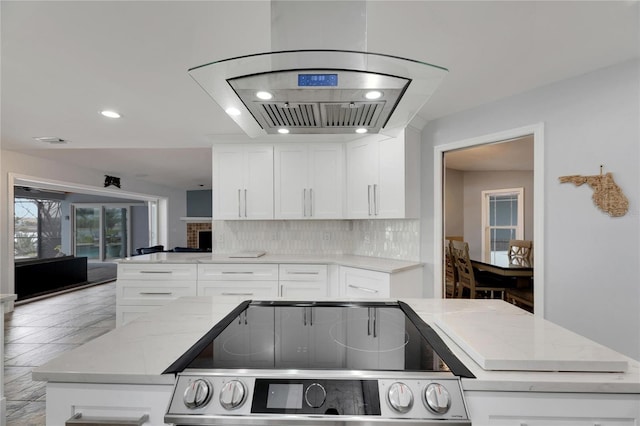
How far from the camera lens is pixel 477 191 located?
620 cm

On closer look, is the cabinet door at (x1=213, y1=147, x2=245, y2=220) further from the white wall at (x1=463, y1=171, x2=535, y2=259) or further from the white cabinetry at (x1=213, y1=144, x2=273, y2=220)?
the white wall at (x1=463, y1=171, x2=535, y2=259)

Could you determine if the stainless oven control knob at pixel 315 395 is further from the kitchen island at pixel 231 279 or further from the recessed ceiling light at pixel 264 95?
the kitchen island at pixel 231 279

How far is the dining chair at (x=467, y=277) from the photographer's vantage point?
373cm

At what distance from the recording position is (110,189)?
21.9 feet

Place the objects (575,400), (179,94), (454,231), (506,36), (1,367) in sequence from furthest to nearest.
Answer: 1. (454,231)
2. (179,94)
3. (1,367)
4. (506,36)
5. (575,400)

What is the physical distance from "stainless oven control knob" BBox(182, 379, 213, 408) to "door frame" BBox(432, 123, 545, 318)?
241 centimetres

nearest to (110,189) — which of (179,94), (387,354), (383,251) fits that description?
(179,94)

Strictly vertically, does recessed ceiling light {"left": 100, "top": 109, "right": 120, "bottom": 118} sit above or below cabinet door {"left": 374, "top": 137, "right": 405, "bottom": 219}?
above

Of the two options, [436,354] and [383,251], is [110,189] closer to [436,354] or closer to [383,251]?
[383,251]

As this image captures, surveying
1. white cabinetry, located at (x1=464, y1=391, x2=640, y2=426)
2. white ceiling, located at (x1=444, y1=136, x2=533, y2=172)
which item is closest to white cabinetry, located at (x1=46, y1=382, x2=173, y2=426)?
white cabinetry, located at (x1=464, y1=391, x2=640, y2=426)

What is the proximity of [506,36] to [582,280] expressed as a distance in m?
1.66

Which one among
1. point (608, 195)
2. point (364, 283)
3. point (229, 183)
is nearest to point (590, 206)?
point (608, 195)

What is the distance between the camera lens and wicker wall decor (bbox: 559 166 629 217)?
6.11ft

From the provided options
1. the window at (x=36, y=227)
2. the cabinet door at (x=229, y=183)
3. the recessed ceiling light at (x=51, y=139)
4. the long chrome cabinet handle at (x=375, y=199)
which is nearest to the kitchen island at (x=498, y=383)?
the long chrome cabinet handle at (x=375, y=199)
